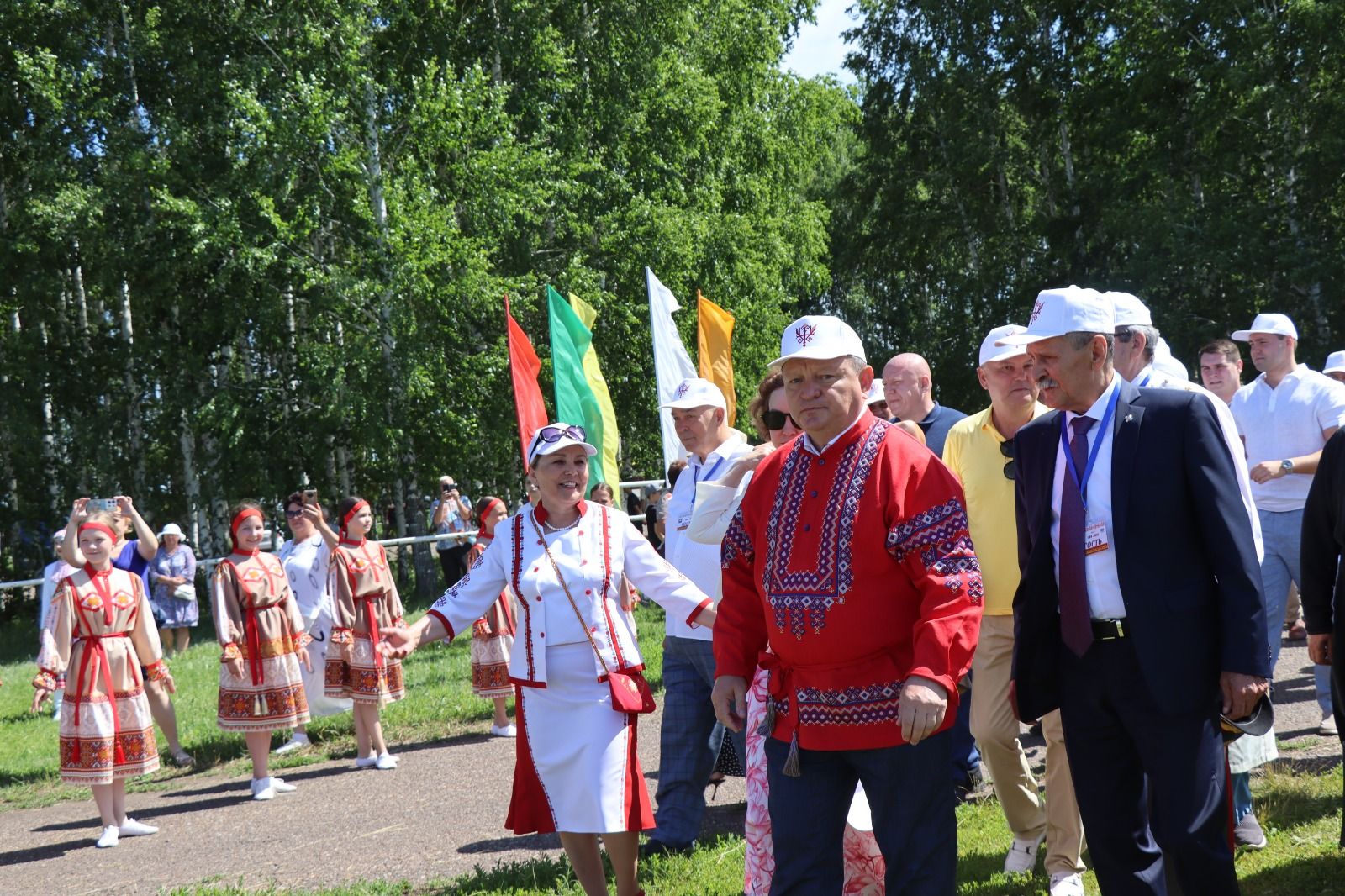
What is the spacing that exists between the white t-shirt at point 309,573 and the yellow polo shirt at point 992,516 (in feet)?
21.7

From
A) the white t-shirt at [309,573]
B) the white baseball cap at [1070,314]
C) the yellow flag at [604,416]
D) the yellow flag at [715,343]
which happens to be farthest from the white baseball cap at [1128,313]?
the yellow flag at [715,343]

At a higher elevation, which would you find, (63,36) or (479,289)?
(63,36)

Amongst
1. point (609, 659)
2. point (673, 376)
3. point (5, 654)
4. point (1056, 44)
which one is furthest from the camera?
point (1056, 44)

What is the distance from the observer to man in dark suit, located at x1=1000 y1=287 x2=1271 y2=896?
11.6 ft

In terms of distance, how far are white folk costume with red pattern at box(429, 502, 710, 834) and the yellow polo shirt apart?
1.14 metres

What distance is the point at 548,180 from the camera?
22.5 metres

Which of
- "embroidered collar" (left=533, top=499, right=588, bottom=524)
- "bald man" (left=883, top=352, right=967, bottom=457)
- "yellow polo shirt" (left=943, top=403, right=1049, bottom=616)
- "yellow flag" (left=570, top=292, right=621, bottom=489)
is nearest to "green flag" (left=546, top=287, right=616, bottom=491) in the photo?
"yellow flag" (left=570, top=292, right=621, bottom=489)

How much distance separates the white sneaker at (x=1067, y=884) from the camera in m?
4.63

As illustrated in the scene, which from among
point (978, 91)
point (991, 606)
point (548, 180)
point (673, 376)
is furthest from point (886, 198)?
point (991, 606)

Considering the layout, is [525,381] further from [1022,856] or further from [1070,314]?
[1070,314]

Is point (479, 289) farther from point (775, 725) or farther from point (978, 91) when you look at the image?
point (775, 725)

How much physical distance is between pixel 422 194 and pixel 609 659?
17.5 m

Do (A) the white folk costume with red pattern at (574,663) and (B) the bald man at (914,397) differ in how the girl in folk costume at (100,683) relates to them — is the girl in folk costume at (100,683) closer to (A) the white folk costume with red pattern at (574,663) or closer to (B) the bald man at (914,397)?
A: (A) the white folk costume with red pattern at (574,663)

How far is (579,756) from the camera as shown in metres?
4.86
